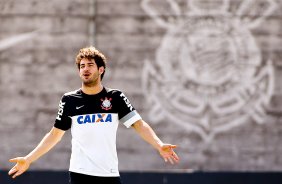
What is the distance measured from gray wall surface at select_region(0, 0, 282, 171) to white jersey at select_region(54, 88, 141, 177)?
5494 millimetres

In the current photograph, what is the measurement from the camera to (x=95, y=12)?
11.1 meters

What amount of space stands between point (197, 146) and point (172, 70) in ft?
4.60

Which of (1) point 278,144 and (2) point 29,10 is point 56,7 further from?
(1) point 278,144

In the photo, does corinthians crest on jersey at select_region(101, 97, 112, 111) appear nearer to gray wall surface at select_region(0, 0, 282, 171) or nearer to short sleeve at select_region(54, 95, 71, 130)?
short sleeve at select_region(54, 95, 71, 130)

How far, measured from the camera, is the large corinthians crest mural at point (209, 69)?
35.9 feet

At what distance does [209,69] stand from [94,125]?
19.7ft

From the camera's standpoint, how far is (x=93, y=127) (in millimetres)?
5250

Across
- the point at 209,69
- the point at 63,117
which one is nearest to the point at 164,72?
the point at 209,69

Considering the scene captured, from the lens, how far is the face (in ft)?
17.4

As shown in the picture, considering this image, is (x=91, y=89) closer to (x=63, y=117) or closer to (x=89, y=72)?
(x=89, y=72)

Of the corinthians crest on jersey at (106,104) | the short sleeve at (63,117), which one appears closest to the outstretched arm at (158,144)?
the corinthians crest on jersey at (106,104)

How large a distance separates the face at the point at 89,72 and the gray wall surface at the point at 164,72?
18.3 ft

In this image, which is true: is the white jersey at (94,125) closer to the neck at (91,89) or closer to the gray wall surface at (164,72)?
the neck at (91,89)

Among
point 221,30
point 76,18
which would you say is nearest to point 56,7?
point 76,18
